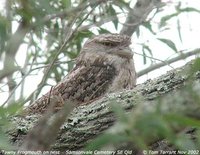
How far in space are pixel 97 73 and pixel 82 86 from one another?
0.93 feet

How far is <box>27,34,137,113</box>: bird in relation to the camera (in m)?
3.54

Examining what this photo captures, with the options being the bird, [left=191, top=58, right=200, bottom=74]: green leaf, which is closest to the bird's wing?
the bird

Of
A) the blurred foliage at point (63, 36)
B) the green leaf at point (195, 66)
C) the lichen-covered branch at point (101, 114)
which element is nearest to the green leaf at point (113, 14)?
the blurred foliage at point (63, 36)

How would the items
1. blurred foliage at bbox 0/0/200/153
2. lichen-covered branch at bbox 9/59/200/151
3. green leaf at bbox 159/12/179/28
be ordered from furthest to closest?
green leaf at bbox 159/12/179/28, lichen-covered branch at bbox 9/59/200/151, blurred foliage at bbox 0/0/200/153

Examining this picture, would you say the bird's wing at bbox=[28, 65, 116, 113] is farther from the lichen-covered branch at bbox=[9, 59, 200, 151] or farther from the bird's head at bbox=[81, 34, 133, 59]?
the lichen-covered branch at bbox=[9, 59, 200, 151]

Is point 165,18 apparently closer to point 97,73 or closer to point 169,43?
point 169,43

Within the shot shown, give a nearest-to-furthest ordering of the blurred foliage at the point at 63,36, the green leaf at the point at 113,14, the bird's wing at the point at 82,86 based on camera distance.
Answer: the blurred foliage at the point at 63,36 → the bird's wing at the point at 82,86 → the green leaf at the point at 113,14

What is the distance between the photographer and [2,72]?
6.90 ft

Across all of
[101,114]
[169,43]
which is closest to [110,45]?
[169,43]

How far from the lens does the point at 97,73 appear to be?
3.91 m

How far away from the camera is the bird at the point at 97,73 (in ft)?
11.6

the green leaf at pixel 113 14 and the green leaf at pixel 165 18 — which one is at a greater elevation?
the green leaf at pixel 113 14

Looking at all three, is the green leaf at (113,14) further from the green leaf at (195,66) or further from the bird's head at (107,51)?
the green leaf at (195,66)

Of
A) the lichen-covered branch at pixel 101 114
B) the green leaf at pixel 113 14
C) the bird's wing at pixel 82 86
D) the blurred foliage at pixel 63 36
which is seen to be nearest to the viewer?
the blurred foliage at pixel 63 36
